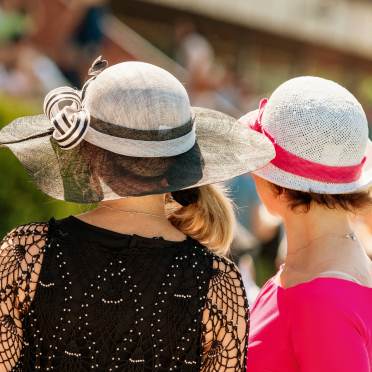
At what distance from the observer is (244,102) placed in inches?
539

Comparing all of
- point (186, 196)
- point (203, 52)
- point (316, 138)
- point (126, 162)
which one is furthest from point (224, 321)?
point (203, 52)

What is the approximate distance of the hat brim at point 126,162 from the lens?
218 centimetres

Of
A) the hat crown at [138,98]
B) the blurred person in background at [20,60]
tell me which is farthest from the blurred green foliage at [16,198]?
the blurred person in background at [20,60]

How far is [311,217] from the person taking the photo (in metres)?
2.56

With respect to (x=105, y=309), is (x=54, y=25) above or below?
below

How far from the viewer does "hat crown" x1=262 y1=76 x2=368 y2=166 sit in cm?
244

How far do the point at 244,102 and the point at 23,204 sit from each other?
907cm

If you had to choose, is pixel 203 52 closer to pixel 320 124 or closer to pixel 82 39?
pixel 82 39

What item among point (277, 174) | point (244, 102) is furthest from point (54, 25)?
point (277, 174)

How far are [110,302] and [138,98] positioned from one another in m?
0.52

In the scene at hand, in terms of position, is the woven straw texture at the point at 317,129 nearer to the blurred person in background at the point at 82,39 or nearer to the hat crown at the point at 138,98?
the hat crown at the point at 138,98

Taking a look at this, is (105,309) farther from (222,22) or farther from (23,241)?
(222,22)

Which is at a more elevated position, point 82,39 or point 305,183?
point 305,183

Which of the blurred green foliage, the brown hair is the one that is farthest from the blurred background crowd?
the brown hair
